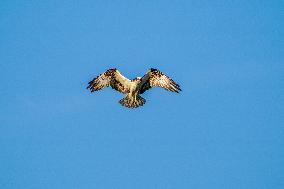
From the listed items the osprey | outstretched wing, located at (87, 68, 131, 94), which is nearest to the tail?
the osprey

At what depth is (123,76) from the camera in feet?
65.7

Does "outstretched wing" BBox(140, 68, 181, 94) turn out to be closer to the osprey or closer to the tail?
the osprey

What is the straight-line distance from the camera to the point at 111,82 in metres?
20.2

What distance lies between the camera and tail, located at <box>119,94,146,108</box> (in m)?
19.6

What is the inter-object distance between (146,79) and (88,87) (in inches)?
74.1

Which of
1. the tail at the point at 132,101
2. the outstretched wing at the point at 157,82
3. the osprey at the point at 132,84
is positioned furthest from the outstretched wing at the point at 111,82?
the outstretched wing at the point at 157,82

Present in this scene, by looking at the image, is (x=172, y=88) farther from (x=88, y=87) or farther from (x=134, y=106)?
(x=88, y=87)

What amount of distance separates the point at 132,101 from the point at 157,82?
39.4 inches

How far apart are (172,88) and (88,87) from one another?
2.70m

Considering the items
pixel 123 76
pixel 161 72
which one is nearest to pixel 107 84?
pixel 123 76

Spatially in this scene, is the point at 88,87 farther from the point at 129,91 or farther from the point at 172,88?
the point at 172,88

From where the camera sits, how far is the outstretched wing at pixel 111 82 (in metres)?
20.0

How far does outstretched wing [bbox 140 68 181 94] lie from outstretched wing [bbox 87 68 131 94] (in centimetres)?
54

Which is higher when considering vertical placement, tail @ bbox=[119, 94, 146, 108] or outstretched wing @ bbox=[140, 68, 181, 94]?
outstretched wing @ bbox=[140, 68, 181, 94]
